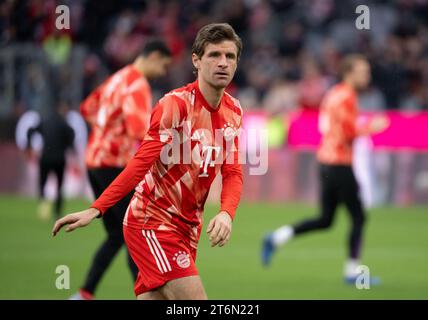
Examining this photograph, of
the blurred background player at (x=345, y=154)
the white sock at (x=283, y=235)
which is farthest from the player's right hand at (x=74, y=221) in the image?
the white sock at (x=283, y=235)

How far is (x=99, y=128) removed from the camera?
9.78 metres

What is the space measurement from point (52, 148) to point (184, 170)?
12.1m

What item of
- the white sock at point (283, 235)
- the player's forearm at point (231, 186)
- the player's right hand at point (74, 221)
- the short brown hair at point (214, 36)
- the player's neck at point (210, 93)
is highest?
the short brown hair at point (214, 36)

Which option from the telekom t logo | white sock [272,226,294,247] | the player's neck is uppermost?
the player's neck

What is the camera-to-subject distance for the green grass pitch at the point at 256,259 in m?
10.9

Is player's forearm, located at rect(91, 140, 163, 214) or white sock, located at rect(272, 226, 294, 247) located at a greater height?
player's forearm, located at rect(91, 140, 163, 214)

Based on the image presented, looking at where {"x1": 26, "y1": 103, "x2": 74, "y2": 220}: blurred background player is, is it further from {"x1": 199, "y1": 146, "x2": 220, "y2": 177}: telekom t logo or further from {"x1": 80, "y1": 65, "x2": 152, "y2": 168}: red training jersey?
{"x1": 199, "y1": 146, "x2": 220, "y2": 177}: telekom t logo

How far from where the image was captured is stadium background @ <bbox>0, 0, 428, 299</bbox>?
543 inches

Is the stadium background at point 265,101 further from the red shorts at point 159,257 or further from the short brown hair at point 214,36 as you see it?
the short brown hair at point 214,36

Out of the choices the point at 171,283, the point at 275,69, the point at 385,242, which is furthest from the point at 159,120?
the point at 275,69

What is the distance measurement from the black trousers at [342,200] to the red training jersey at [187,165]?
5.69 meters

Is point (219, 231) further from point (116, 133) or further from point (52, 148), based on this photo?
point (52, 148)

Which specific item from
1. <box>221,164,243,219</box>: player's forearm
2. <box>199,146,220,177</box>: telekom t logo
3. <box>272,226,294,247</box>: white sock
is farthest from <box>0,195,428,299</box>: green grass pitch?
<box>199,146,220,177</box>: telekom t logo
